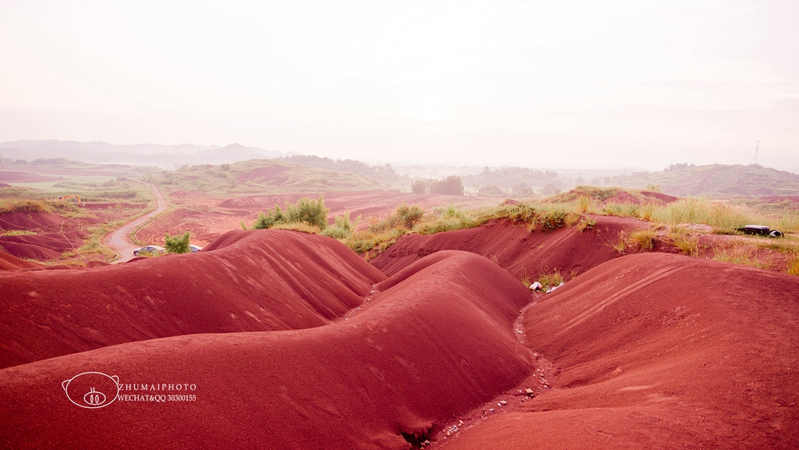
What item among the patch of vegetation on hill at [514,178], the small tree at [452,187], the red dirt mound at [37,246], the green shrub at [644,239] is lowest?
the red dirt mound at [37,246]

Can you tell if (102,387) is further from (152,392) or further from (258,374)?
(258,374)

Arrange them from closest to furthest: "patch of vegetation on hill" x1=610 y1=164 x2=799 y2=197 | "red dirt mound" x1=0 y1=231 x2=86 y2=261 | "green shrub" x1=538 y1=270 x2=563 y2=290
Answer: "green shrub" x1=538 y1=270 x2=563 y2=290
"red dirt mound" x1=0 y1=231 x2=86 y2=261
"patch of vegetation on hill" x1=610 y1=164 x2=799 y2=197

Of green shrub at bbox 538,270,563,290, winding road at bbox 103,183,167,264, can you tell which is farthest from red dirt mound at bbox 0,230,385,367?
winding road at bbox 103,183,167,264

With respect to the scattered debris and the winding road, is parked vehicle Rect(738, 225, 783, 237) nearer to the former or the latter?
the scattered debris

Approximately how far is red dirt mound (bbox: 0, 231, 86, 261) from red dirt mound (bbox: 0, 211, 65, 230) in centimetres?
603

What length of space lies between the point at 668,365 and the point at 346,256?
1040 cm

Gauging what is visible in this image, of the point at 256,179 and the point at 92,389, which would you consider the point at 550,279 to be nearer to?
the point at 92,389

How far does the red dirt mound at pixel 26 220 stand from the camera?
3158 centimetres

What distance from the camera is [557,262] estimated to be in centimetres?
1140

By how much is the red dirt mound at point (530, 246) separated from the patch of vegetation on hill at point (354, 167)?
133 m

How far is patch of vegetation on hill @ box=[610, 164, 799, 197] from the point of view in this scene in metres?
68.6

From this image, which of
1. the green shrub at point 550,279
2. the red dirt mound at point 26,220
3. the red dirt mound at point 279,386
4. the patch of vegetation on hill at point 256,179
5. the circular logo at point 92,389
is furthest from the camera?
the patch of vegetation on hill at point 256,179

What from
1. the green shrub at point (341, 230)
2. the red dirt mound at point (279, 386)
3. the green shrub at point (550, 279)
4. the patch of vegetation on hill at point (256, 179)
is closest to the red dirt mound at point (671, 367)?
the red dirt mound at point (279, 386)

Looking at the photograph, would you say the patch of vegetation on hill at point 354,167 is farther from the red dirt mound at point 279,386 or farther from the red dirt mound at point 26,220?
the red dirt mound at point 279,386
